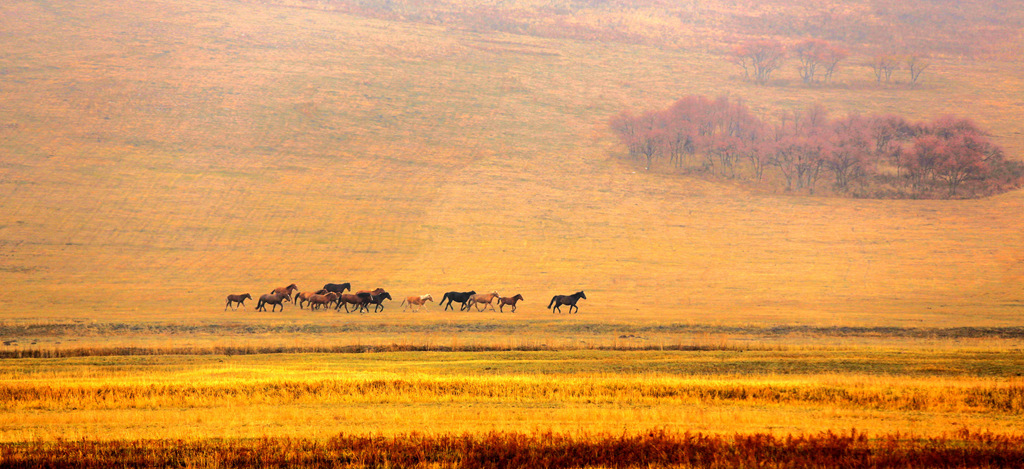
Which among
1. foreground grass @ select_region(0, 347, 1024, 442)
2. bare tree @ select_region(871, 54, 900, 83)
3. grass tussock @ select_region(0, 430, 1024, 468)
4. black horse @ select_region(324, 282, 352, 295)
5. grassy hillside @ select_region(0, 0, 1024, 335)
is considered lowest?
grass tussock @ select_region(0, 430, 1024, 468)

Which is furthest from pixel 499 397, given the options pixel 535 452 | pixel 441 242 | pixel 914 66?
pixel 914 66

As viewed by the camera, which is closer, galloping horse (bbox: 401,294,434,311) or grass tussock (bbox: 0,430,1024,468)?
grass tussock (bbox: 0,430,1024,468)

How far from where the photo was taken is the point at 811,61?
12206cm

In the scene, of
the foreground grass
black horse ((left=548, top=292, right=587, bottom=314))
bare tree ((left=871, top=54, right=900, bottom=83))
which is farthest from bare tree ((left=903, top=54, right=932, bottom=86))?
the foreground grass

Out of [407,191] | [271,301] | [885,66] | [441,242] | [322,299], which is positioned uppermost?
[885,66]

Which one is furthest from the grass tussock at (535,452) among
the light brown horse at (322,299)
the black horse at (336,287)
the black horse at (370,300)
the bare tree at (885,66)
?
the bare tree at (885,66)

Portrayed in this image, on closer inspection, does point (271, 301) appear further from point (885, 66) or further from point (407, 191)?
point (885, 66)

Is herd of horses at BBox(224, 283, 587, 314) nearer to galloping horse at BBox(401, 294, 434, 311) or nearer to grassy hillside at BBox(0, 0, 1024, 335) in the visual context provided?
galloping horse at BBox(401, 294, 434, 311)

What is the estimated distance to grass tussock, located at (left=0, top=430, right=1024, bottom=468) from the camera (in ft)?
44.9

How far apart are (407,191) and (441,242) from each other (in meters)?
12.7

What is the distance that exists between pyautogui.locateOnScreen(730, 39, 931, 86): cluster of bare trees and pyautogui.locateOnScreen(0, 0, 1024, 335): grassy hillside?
2414 millimetres

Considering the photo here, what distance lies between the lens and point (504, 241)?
63844 mm

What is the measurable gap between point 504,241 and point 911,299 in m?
25.9

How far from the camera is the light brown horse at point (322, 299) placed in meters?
44.9
